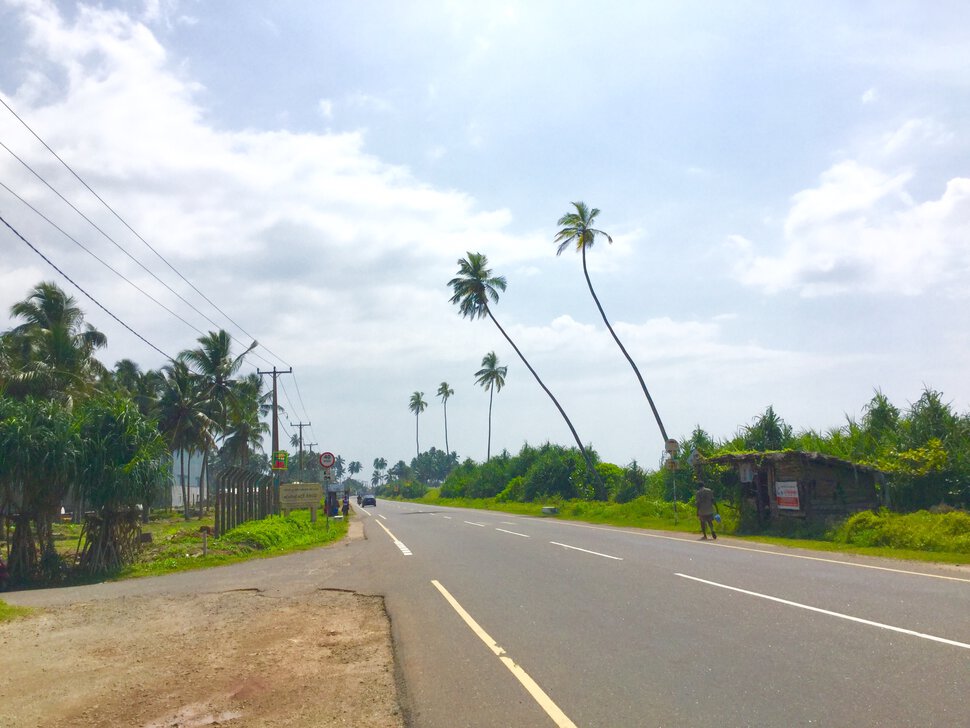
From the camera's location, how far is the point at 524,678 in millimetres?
7039

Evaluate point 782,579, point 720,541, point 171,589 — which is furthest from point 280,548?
point 782,579

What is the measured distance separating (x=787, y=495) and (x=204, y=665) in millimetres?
20892

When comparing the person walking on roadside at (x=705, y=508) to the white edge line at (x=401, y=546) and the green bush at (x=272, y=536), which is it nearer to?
the white edge line at (x=401, y=546)

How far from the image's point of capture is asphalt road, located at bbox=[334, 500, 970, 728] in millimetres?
5996

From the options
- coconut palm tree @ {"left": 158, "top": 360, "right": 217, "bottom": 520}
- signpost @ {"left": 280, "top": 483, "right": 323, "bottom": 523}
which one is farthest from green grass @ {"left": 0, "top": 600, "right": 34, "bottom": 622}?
coconut palm tree @ {"left": 158, "top": 360, "right": 217, "bottom": 520}

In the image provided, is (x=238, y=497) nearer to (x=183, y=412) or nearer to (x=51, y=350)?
(x=51, y=350)

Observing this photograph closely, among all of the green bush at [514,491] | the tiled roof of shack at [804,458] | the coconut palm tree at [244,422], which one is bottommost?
the green bush at [514,491]

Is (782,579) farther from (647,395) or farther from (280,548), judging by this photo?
(647,395)

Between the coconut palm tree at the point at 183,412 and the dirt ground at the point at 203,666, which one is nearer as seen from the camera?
the dirt ground at the point at 203,666

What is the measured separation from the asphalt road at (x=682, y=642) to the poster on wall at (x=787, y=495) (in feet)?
29.1

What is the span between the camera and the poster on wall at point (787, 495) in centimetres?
2450

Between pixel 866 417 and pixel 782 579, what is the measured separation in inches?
765

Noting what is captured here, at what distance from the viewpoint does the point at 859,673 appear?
678 cm

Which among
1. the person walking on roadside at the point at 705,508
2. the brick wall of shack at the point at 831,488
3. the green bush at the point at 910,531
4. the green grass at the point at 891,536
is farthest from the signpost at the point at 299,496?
the green bush at the point at 910,531
